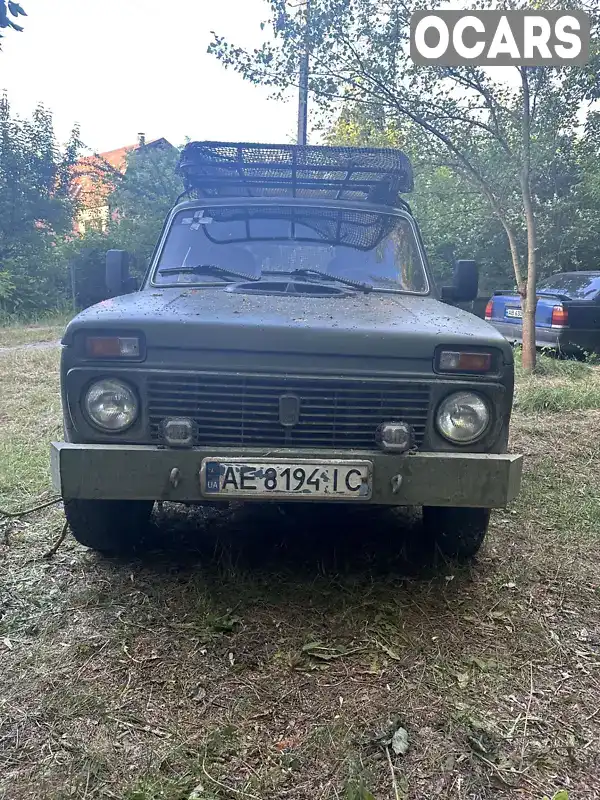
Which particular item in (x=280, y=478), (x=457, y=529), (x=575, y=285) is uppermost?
(x=575, y=285)

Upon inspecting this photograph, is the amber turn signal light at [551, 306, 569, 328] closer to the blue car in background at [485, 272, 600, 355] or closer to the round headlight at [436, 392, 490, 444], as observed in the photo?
the blue car in background at [485, 272, 600, 355]

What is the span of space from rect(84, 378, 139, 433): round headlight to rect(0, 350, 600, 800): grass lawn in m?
0.86

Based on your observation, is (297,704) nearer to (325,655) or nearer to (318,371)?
(325,655)

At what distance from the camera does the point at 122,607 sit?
297 cm

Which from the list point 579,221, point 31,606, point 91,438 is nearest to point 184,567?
point 31,606

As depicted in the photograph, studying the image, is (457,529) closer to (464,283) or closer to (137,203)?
(464,283)

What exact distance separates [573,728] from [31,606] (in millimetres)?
2232

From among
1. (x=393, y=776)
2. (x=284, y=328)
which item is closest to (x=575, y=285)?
(x=284, y=328)

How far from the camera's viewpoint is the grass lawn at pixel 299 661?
6.67ft

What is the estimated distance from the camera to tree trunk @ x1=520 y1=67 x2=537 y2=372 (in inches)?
328

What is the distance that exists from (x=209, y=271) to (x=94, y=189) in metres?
20.0

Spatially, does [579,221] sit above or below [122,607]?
above

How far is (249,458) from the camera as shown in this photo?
2.67 m

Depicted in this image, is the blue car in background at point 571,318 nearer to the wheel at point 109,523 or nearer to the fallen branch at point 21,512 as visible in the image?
the wheel at point 109,523
